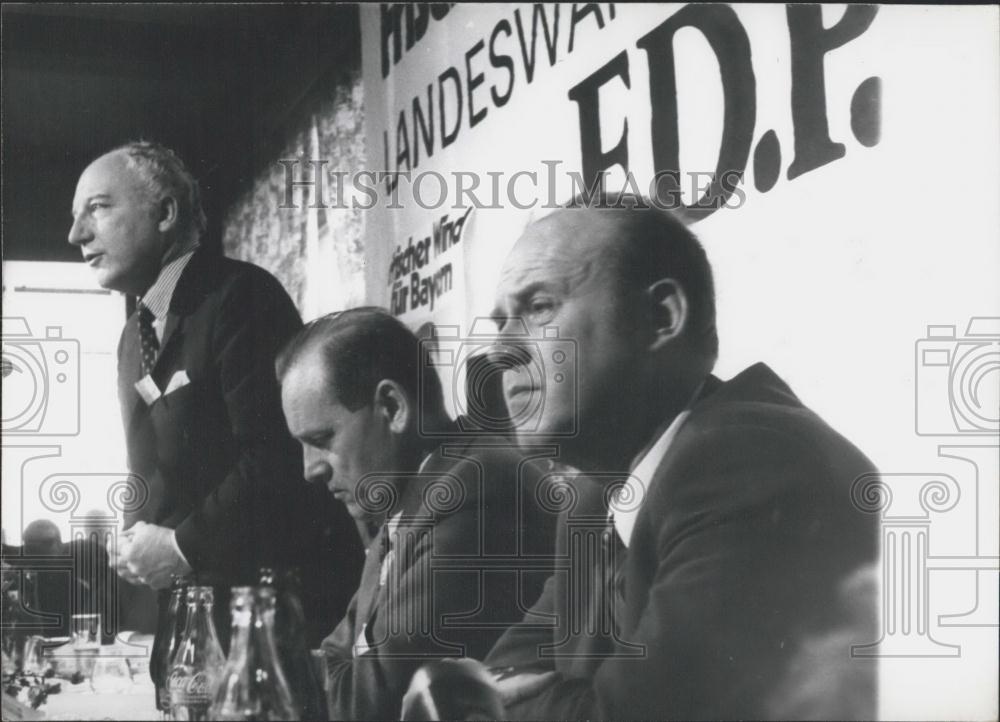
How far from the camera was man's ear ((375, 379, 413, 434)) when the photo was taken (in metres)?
2.14

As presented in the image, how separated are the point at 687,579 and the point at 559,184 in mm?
738

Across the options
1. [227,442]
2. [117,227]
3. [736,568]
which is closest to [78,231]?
[117,227]

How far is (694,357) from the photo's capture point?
6.67 ft

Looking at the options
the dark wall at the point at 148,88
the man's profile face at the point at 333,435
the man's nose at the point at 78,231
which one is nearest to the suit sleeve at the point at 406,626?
the man's profile face at the point at 333,435

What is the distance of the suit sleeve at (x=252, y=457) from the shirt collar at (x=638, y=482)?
0.60 metres

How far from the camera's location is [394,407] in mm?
2146

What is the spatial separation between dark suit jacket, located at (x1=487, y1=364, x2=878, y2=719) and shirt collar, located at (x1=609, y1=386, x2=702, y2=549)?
0.04 ft

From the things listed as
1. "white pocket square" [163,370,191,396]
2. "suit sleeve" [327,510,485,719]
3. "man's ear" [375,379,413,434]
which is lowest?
"suit sleeve" [327,510,485,719]

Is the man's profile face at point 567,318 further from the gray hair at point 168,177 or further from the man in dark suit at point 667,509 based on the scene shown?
the gray hair at point 168,177

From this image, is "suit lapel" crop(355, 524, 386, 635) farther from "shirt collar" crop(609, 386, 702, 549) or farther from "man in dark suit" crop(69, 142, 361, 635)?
"shirt collar" crop(609, 386, 702, 549)

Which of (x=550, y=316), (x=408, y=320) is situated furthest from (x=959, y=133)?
(x=408, y=320)

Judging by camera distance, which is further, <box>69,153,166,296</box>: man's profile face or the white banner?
<box>69,153,166,296</box>: man's profile face

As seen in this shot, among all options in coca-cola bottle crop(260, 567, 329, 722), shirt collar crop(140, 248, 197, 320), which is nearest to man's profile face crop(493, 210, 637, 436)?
coca-cola bottle crop(260, 567, 329, 722)

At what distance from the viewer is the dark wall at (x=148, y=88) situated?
2219 millimetres
